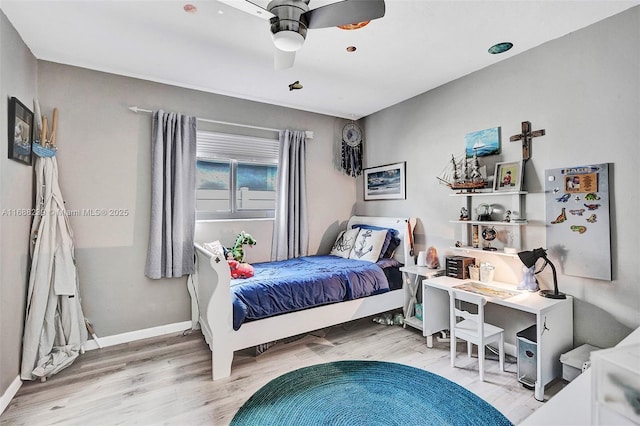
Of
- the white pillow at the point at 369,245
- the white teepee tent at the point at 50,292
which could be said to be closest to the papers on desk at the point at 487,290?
the white pillow at the point at 369,245

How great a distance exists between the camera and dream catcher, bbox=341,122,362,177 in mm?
4238

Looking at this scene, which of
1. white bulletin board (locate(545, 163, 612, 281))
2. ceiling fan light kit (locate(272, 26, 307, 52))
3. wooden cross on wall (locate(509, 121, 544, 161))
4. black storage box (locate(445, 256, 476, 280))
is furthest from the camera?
black storage box (locate(445, 256, 476, 280))

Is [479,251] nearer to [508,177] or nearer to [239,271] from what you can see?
[508,177]

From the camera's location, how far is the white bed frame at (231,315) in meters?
2.29

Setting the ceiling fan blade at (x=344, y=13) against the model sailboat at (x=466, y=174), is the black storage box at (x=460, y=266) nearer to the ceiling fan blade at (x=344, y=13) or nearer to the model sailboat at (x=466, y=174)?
the model sailboat at (x=466, y=174)

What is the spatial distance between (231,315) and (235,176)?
1.77m

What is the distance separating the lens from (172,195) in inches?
122

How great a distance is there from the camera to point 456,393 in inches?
83.0

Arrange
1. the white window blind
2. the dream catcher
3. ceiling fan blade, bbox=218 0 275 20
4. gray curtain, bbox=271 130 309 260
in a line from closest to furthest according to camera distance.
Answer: ceiling fan blade, bbox=218 0 275 20, the white window blind, gray curtain, bbox=271 130 309 260, the dream catcher

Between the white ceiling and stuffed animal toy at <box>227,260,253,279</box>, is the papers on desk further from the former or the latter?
the white ceiling

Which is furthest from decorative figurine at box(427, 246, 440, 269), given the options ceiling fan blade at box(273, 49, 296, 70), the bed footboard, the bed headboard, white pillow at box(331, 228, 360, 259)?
ceiling fan blade at box(273, 49, 296, 70)

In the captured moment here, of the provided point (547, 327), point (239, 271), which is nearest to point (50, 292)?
point (239, 271)

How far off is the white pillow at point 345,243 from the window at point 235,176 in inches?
36.4

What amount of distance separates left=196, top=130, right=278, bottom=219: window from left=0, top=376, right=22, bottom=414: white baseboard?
1852mm
